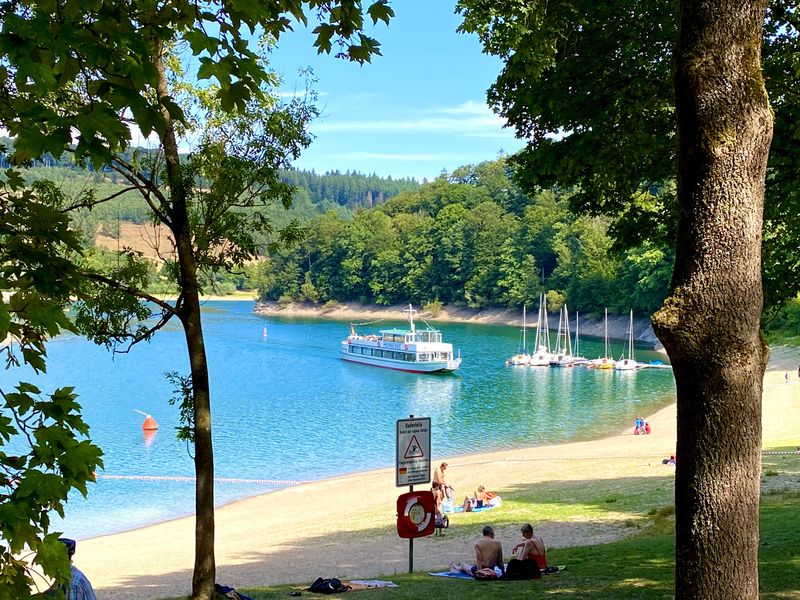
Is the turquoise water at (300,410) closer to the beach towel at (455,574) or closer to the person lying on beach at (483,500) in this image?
the beach towel at (455,574)

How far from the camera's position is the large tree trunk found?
476cm

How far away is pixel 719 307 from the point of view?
479 cm

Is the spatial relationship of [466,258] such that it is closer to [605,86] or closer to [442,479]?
[442,479]

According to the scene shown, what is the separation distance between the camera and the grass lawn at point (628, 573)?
358 inches

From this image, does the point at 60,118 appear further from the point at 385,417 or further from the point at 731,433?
the point at 385,417

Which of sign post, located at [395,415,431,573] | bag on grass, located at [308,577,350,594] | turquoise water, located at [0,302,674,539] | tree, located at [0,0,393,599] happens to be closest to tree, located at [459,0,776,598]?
tree, located at [0,0,393,599]

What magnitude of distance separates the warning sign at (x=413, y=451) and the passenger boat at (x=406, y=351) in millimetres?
56488

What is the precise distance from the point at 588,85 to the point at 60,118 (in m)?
9.92

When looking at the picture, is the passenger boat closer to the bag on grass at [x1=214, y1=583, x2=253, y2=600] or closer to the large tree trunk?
the bag on grass at [x1=214, y1=583, x2=253, y2=600]

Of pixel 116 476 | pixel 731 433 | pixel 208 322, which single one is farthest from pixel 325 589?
pixel 208 322

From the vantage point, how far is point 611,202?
45.6 ft

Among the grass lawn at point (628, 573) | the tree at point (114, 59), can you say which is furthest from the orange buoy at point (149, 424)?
the tree at point (114, 59)

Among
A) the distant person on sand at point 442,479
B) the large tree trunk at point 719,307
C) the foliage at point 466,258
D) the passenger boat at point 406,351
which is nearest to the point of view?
the large tree trunk at point 719,307

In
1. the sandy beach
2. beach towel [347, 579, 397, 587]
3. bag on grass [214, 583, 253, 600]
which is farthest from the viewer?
the sandy beach
